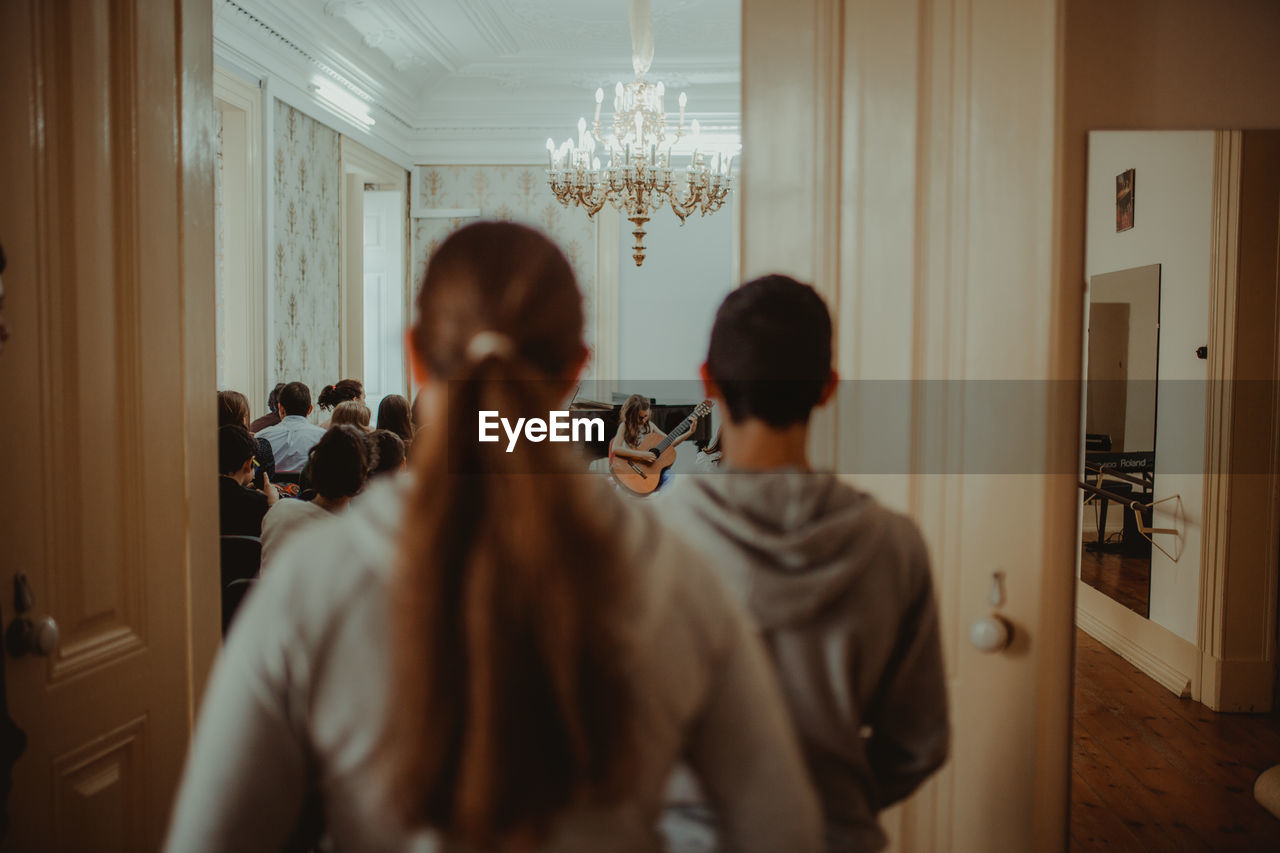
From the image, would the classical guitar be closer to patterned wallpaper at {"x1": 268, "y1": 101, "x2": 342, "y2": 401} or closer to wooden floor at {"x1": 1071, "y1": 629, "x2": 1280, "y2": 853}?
patterned wallpaper at {"x1": 268, "y1": 101, "x2": 342, "y2": 401}

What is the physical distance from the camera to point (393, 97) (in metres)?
6.52

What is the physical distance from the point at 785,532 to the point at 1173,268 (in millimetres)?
1402

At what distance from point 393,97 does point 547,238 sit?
6510 mm

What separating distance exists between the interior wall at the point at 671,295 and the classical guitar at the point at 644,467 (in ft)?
8.81

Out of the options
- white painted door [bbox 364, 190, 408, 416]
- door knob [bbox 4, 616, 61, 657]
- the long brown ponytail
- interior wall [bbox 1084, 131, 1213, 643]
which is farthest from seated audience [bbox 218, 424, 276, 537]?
white painted door [bbox 364, 190, 408, 416]

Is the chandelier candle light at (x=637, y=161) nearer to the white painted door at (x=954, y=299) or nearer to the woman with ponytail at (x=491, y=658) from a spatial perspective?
the white painted door at (x=954, y=299)

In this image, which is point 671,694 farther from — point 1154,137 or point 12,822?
point 1154,137

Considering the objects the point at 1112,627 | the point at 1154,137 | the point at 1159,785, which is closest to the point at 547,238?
the point at 1154,137

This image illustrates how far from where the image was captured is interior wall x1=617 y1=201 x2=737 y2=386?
770 centimetres

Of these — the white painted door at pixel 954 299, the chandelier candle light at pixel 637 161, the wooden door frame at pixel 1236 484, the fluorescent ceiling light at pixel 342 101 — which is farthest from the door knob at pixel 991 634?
the fluorescent ceiling light at pixel 342 101

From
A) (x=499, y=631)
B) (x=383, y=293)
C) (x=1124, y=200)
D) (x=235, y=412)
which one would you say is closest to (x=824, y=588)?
(x=499, y=631)

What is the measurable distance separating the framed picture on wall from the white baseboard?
717 millimetres

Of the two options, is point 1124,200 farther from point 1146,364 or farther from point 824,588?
point 824,588

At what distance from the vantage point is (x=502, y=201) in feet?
24.2
